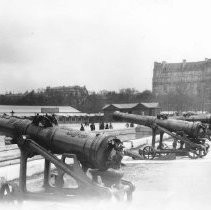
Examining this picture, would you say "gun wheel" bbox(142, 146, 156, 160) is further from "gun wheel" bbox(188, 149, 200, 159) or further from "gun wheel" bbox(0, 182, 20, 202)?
"gun wheel" bbox(0, 182, 20, 202)

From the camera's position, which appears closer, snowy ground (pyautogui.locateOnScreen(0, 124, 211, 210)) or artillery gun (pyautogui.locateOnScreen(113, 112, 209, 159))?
snowy ground (pyautogui.locateOnScreen(0, 124, 211, 210))

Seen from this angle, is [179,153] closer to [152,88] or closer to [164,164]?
Answer: [164,164]

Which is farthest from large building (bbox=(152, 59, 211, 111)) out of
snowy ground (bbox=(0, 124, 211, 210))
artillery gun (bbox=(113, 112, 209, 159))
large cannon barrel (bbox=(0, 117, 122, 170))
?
large cannon barrel (bbox=(0, 117, 122, 170))

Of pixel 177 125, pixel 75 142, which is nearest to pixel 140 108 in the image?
pixel 177 125

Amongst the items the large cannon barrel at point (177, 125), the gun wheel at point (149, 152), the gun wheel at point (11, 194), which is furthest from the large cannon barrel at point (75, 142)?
the large cannon barrel at point (177, 125)

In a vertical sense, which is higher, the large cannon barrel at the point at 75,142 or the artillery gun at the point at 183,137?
the large cannon barrel at the point at 75,142

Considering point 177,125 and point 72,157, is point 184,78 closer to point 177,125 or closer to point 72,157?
point 177,125

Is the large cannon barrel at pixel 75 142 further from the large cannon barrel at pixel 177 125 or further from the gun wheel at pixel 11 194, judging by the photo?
the large cannon barrel at pixel 177 125
